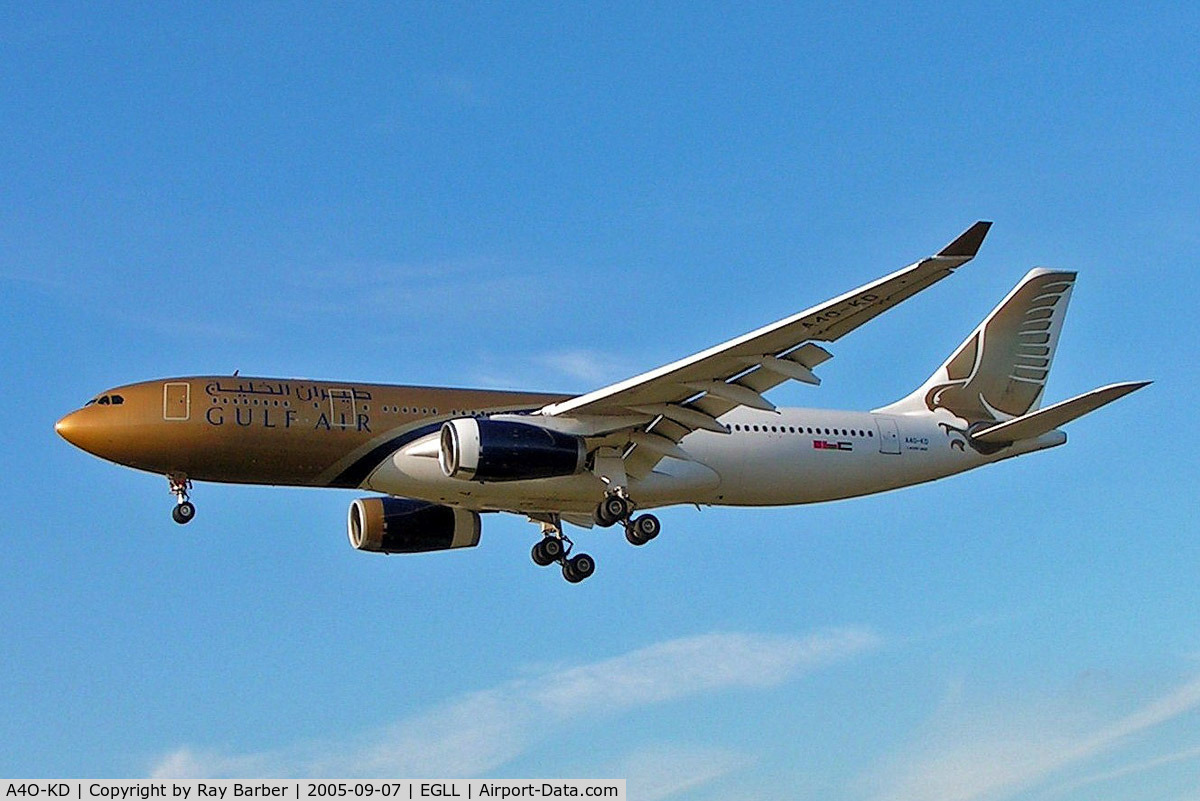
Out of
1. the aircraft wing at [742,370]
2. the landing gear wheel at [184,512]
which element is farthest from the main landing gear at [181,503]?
the aircraft wing at [742,370]

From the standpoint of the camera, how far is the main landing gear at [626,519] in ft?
122

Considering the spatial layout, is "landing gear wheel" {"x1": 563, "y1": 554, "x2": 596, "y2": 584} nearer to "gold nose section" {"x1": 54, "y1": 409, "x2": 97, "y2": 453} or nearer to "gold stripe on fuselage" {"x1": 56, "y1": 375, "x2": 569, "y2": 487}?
"gold stripe on fuselage" {"x1": 56, "y1": 375, "x2": 569, "y2": 487}

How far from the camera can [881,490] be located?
4069cm

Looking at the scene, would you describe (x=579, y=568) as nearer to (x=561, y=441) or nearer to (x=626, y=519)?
(x=626, y=519)

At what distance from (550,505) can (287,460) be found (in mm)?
5727

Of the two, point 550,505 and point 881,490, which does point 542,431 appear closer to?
point 550,505

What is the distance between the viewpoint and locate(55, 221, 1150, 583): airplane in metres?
34.8

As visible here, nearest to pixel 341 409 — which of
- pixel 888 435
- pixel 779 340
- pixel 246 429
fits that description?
pixel 246 429

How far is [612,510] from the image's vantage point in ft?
122

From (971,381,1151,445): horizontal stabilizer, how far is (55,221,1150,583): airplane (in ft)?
0.16

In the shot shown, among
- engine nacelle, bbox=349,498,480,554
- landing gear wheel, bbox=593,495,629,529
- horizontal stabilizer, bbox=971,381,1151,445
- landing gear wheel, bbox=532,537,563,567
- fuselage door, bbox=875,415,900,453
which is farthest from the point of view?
engine nacelle, bbox=349,498,480,554

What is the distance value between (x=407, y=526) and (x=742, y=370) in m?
10.5

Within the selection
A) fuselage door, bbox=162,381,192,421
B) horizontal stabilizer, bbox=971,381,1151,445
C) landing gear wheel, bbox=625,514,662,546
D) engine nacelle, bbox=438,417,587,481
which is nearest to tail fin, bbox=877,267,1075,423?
horizontal stabilizer, bbox=971,381,1151,445

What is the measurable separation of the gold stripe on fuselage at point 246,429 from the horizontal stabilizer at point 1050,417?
43.4 ft
